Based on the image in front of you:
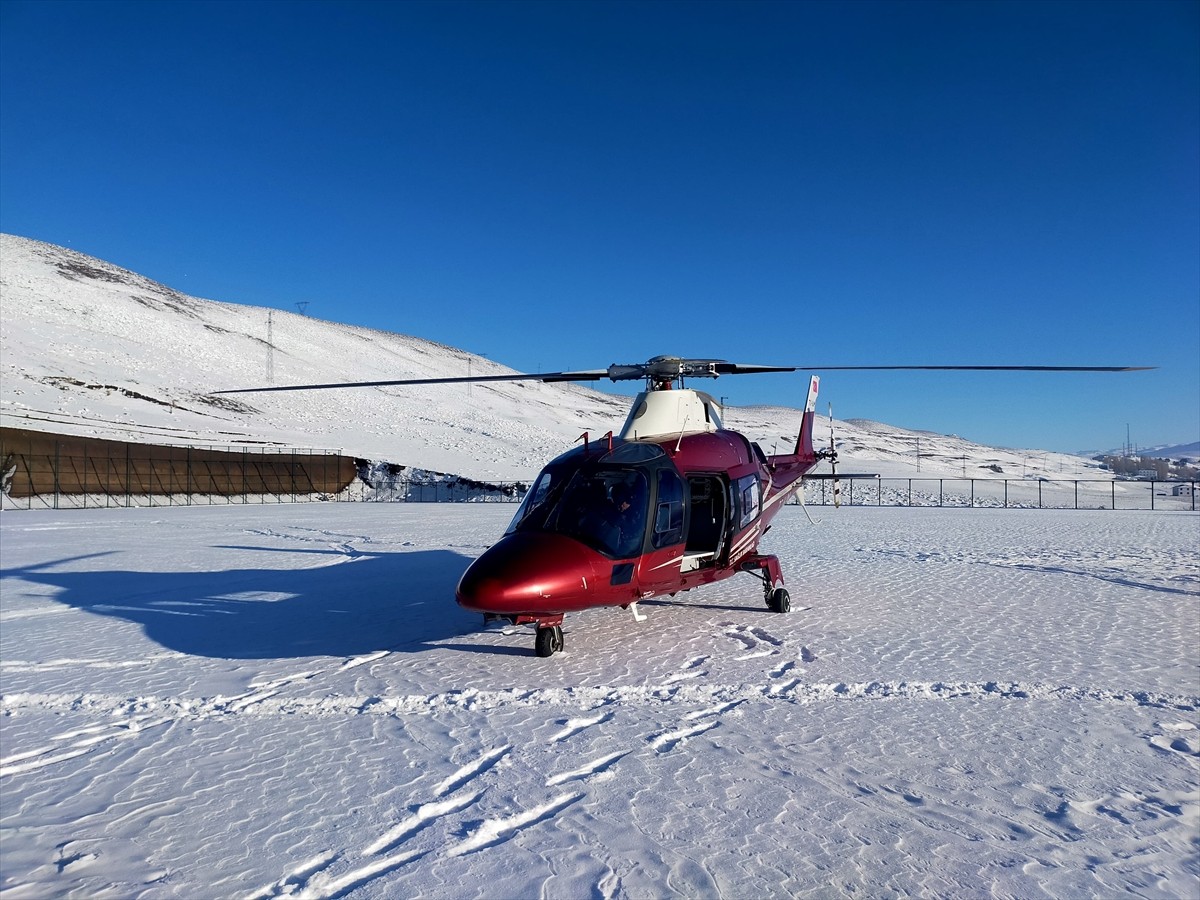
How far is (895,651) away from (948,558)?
9.07m

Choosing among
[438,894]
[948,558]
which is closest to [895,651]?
[438,894]

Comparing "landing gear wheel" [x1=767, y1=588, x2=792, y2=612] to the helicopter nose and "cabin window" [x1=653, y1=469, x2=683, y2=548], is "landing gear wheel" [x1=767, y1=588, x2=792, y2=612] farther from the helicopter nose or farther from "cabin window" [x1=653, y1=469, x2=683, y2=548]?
the helicopter nose

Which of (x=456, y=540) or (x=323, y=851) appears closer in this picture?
(x=323, y=851)

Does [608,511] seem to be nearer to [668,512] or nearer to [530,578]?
[668,512]

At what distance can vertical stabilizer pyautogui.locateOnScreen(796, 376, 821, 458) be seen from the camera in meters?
14.9

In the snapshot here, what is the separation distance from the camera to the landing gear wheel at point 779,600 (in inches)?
400

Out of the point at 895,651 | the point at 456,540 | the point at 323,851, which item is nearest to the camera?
the point at 323,851

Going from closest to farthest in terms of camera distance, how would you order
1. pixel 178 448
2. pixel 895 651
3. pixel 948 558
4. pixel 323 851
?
pixel 323 851, pixel 895 651, pixel 948 558, pixel 178 448

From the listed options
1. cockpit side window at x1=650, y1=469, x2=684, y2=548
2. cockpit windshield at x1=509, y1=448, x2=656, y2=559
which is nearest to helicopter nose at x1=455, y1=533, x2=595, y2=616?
cockpit windshield at x1=509, y1=448, x2=656, y2=559

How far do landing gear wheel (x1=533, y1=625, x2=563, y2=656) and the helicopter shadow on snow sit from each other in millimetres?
570

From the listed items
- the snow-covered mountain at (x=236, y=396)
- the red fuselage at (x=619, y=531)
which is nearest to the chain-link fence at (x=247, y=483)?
the snow-covered mountain at (x=236, y=396)

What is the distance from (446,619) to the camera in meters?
9.73

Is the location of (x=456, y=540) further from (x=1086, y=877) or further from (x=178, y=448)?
(x=178, y=448)

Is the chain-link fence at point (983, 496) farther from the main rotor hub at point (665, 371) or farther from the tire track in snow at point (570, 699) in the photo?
the tire track in snow at point (570, 699)
